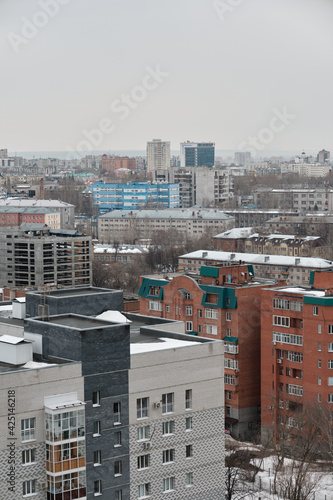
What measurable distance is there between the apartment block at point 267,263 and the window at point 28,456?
14062mm

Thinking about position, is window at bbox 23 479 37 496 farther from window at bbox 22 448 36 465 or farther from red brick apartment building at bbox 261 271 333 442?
red brick apartment building at bbox 261 271 333 442

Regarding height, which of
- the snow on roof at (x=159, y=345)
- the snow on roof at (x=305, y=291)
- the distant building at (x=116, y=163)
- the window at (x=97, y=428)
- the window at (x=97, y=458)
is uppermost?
the distant building at (x=116, y=163)

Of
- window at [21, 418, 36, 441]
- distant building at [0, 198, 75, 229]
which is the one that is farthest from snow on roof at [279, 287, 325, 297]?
distant building at [0, 198, 75, 229]

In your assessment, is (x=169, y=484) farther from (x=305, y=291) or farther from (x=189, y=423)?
(x=305, y=291)

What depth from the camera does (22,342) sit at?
6.98 metres

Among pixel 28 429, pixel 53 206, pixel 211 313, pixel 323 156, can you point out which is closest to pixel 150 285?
pixel 211 313

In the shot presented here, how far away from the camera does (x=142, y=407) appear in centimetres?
711

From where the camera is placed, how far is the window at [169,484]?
7.20 meters

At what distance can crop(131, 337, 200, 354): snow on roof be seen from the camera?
730 centimetres

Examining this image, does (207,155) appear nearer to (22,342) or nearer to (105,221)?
(105,221)

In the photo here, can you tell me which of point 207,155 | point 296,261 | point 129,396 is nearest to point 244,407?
point 129,396

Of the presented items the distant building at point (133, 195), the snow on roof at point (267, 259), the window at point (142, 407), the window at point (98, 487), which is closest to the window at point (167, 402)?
the window at point (142, 407)

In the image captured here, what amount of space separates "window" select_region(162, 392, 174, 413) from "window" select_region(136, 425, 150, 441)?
0.59 ft

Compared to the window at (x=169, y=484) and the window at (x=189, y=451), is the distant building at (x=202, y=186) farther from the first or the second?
the window at (x=169, y=484)
